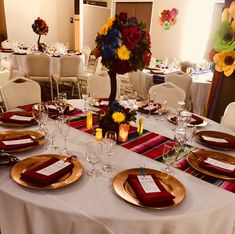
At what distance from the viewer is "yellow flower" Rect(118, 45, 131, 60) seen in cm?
155

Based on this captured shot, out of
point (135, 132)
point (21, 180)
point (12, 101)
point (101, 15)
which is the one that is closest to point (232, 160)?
point (135, 132)

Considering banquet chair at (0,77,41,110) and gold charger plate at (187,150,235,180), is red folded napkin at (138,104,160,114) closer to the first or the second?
gold charger plate at (187,150,235,180)

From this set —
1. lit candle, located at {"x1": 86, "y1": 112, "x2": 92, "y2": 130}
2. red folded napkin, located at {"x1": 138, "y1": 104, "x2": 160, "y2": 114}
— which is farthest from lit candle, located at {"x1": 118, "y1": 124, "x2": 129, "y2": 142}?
red folded napkin, located at {"x1": 138, "y1": 104, "x2": 160, "y2": 114}

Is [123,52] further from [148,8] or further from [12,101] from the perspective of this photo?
[148,8]

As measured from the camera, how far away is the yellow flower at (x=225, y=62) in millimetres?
2651

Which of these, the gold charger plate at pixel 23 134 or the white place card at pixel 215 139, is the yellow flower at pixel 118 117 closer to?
the gold charger plate at pixel 23 134

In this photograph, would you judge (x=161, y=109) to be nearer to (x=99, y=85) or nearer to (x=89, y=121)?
(x=89, y=121)

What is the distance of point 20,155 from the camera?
1431 mm

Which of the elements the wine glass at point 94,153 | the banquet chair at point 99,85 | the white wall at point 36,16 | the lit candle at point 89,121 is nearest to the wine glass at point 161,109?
the lit candle at point 89,121

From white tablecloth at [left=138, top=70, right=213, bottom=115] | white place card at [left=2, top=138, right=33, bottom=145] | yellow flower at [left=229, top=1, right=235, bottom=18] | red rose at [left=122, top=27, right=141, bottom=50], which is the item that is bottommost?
white tablecloth at [left=138, top=70, right=213, bottom=115]

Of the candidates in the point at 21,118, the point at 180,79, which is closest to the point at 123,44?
the point at 21,118

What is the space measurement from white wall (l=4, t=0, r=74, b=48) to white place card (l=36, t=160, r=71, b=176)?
766 cm

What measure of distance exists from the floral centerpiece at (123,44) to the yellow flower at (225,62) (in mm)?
1370

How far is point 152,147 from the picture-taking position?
1.63 metres
